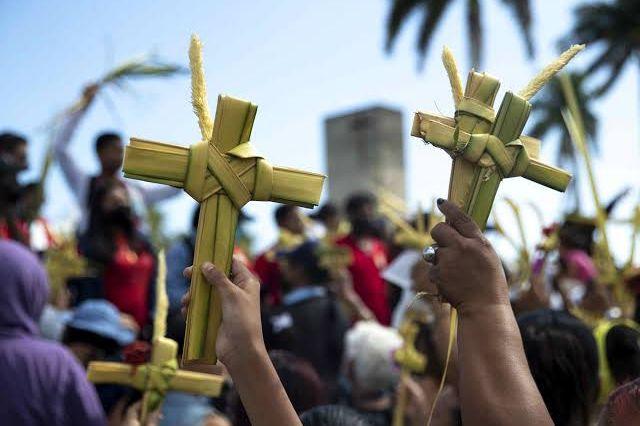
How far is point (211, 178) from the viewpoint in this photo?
1632mm

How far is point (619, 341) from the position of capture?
8.07 ft

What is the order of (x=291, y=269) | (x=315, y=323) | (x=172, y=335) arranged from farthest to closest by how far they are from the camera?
(x=291, y=269), (x=315, y=323), (x=172, y=335)

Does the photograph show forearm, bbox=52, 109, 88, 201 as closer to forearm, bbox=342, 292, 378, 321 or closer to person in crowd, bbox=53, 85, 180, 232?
person in crowd, bbox=53, 85, 180, 232

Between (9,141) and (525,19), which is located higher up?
(525,19)

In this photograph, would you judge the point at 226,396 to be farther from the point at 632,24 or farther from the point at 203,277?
the point at 632,24

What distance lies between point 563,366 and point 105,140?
3892 millimetres

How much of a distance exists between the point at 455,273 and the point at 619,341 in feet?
3.83

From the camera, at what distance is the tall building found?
2027 cm

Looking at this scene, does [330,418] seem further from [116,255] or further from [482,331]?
[116,255]

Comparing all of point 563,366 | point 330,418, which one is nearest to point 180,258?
point 330,418

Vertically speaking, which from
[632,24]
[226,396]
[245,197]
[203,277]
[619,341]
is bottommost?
[226,396]

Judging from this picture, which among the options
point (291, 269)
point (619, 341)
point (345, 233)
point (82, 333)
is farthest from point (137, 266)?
point (619, 341)

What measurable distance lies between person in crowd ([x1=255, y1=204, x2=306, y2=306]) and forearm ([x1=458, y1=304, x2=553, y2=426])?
14.8ft

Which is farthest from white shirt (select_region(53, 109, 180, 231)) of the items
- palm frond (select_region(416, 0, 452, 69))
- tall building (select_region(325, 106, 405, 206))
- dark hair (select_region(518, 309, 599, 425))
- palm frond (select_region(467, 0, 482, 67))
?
palm frond (select_region(416, 0, 452, 69))
